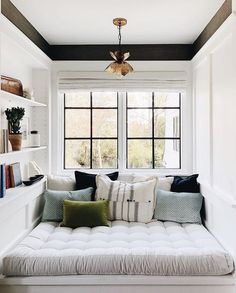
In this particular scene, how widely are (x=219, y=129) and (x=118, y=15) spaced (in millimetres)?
1370

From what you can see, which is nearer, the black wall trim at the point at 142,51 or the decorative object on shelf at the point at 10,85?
the decorative object on shelf at the point at 10,85

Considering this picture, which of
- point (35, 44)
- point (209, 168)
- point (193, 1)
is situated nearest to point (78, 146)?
point (35, 44)

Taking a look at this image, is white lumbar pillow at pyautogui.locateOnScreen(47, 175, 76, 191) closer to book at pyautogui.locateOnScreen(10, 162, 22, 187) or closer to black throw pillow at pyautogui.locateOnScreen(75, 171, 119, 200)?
black throw pillow at pyautogui.locateOnScreen(75, 171, 119, 200)

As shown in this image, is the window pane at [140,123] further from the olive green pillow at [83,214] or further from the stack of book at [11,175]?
the stack of book at [11,175]

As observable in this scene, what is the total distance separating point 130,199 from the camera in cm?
339

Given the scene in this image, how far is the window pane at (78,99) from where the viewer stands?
4.08 metres

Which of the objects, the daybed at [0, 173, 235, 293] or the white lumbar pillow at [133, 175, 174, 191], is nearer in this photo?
the daybed at [0, 173, 235, 293]

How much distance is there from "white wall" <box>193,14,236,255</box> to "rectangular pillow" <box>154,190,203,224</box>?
0.39ft

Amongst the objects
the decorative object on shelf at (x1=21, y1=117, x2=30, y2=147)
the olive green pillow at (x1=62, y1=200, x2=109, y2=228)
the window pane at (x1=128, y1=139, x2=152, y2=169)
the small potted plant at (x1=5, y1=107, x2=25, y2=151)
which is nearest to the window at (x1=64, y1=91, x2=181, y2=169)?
the window pane at (x1=128, y1=139, x2=152, y2=169)

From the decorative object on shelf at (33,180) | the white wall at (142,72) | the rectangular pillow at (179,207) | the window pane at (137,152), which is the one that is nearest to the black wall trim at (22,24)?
the white wall at (142,72)

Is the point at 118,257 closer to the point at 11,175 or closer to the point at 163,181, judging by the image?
the point at 11,175

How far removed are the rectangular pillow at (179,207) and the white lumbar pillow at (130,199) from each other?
0.09 meters

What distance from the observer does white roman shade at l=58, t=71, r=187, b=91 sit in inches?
153

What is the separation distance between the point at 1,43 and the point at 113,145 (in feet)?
6.12
